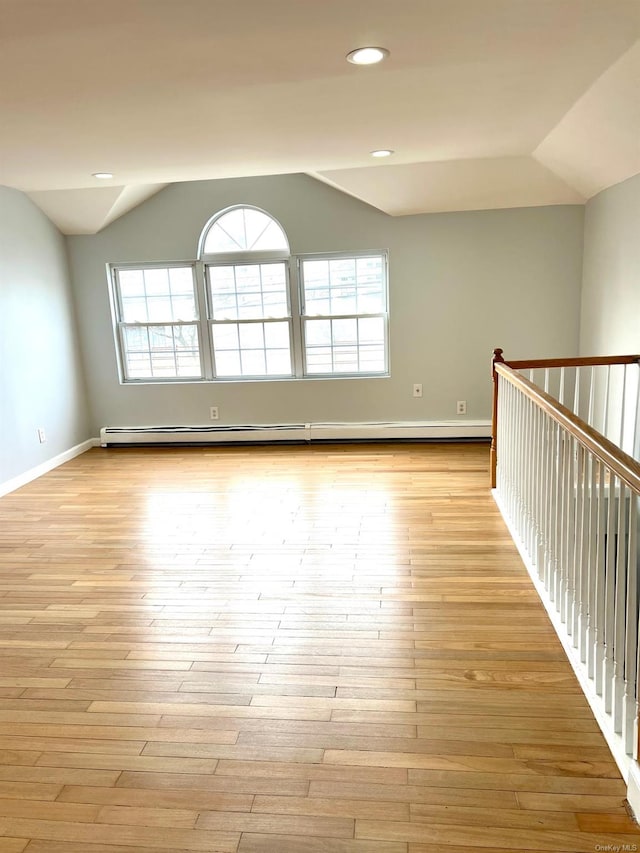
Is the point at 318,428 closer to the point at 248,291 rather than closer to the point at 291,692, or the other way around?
the point at 248,291

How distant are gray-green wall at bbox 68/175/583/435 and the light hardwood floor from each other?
1949 millimetres

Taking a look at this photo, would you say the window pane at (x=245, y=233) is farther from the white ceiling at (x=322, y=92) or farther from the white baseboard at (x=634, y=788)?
the white baseboard at (x=634, y=788)

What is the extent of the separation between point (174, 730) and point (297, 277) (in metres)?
4.58

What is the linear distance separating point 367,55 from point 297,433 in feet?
13.1

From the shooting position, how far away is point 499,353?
4297 mm

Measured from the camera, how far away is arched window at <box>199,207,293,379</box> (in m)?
6.01

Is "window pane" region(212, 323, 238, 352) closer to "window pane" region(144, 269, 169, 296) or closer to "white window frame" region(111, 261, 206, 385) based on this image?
Result: "white window frame" region(111, 261, 206, 385)

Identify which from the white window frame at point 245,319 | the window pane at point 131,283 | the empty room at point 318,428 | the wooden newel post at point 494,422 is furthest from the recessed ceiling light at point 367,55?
the window pane at point 131,283

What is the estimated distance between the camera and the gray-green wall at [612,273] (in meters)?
4.33

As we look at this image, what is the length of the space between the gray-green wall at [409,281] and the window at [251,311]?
14 cm

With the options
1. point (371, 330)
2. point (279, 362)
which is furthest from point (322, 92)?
point (279, 362)

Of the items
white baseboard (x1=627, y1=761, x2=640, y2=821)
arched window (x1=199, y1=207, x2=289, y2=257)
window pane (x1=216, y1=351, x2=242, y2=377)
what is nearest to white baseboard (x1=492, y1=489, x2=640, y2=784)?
white baseboard (x1=627, y1=761, x2=640, y2=821)

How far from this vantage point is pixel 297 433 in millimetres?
6234

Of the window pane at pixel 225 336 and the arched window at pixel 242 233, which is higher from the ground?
the arched window at pixel 242 233
